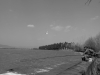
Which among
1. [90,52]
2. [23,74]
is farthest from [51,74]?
[90,52]

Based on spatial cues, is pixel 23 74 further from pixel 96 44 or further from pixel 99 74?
pixel 96 44

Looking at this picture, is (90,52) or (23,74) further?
(90,52)

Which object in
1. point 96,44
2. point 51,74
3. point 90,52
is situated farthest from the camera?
point 96,44

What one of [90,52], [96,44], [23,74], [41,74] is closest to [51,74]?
[41,74]

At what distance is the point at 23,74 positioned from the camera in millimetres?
18562

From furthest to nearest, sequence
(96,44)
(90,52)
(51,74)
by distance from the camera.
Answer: (96,44)
(90,52)
(51,74)

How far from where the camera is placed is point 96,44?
364ft

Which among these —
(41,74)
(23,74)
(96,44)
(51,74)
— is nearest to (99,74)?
(51,74)

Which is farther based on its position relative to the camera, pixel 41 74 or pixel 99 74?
pixel 41 74

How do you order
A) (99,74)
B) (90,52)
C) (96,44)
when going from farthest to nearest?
(96,44)
(90,52)
(99,74)

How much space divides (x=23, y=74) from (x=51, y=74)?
219 inches

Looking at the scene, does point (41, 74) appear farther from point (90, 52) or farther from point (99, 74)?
point (90, 52)

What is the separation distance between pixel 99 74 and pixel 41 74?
1001 cm

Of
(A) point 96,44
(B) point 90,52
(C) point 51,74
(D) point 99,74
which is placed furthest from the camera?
(A) point 96,44
